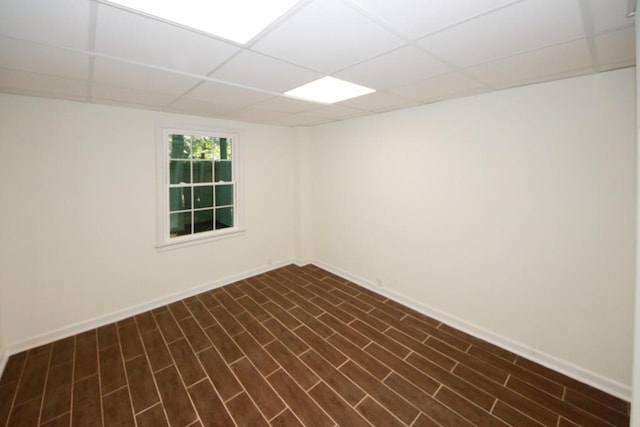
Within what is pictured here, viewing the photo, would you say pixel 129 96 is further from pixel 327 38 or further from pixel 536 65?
pixel 536 65

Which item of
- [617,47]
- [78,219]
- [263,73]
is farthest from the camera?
[78,219]

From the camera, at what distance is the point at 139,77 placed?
6.71 feet

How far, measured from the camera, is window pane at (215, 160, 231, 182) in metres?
3.97

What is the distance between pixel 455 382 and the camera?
223 centimetres

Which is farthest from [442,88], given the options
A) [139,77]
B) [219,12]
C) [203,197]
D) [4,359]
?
[4,359]

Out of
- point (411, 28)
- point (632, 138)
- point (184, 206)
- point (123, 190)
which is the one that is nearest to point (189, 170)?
point (184, 206)

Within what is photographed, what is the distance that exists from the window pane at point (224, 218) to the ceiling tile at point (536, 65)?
3.43 metres

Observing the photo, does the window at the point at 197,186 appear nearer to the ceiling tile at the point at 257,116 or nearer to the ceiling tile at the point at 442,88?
the ceiling tile at the point at 257,116

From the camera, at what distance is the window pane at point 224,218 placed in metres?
4.05

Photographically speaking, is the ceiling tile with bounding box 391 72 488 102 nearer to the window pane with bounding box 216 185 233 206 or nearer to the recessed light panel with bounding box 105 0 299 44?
the recessed light panel with bounding box 105 0 299 44

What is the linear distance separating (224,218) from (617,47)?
13.8 feet

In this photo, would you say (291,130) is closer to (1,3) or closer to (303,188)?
(303,188)

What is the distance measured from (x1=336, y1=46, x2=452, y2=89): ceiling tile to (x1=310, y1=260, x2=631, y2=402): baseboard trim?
2.52m

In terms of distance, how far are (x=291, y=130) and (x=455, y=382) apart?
4036 mm
